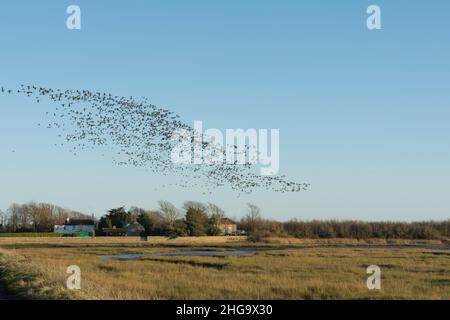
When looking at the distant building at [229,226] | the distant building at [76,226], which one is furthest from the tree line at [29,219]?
the distant building at [229,226]

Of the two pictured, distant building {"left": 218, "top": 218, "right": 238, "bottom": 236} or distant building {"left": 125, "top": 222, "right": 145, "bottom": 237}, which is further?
distant building {"left": 218, "top": 218, "right": 238, "bottom": 236}

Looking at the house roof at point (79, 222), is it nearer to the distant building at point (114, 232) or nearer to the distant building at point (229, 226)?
the distant building at point (114, 232)

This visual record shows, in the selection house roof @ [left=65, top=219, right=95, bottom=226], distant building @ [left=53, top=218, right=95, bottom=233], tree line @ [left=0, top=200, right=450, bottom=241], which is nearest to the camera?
tree line @ [left=0, top=200, right=450, bottom=241]

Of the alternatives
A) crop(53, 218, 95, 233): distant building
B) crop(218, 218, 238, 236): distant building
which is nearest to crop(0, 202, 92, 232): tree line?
crop(53, 218, 95, 233): distant building

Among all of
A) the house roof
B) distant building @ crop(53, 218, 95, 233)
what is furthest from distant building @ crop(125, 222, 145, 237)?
the house roof

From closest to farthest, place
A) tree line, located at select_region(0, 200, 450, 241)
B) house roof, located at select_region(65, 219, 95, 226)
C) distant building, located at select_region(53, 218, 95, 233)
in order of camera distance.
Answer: tree line, located at select_region(0, 200, 450, 241) → distant building, located at select_region(53, 218, 95, 233) → house roof, located at select_region(65, 219, 95, 226)

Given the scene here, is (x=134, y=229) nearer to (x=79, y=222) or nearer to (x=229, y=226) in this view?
(x=229, y=226)

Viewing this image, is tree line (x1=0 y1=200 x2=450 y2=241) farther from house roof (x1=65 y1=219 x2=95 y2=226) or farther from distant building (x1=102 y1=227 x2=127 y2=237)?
house roof (x1=65 y1=219 x2=95 y2=226)

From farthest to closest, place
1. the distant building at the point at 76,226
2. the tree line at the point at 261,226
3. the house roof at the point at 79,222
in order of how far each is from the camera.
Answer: the house roof at the point at 79,222 < the distant building at the point at 76,226 < the tree line at the point at 261,226

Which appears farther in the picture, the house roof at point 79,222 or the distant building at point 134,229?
the house roof at point 79,222

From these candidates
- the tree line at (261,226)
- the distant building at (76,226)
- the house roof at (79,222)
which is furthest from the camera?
the house roof at (79,222)

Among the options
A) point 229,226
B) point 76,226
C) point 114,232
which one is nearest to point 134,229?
point 114,232
